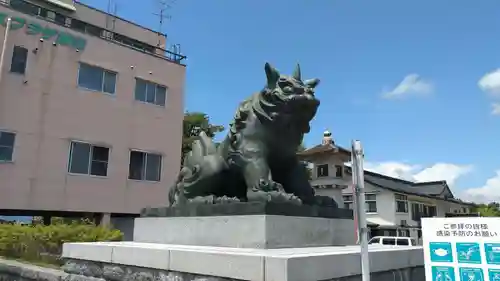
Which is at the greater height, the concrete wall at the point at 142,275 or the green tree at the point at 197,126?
the green tree at the point at 197,126

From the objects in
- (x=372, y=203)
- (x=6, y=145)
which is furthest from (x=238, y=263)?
(x=372, y=203)

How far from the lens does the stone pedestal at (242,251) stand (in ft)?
10.4

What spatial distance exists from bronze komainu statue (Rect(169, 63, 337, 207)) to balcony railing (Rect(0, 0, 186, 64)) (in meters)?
13.3

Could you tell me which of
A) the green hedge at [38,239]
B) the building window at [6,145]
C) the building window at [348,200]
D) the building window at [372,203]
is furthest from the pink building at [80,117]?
the building window at [372,203]

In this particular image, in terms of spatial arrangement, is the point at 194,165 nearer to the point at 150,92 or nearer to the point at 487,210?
the point at 150,92

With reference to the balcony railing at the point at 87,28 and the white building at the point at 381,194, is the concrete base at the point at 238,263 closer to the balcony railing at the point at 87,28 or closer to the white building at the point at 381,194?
the balcony railing at the point at 87,28

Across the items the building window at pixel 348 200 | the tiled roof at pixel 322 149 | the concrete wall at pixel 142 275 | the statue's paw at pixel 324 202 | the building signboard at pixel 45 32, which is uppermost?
the building signboard at pixel 45 32

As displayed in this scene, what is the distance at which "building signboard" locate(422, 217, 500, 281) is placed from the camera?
2793 millimetres

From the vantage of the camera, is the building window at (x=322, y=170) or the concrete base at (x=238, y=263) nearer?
the concrete base at (x=238, y=263)

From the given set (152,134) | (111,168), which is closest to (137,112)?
(152,134)

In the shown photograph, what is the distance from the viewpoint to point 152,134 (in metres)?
17.6

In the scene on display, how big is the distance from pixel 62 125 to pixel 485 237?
1470cm

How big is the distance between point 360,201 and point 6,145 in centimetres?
1410

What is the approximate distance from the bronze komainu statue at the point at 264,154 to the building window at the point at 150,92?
12992 mm
